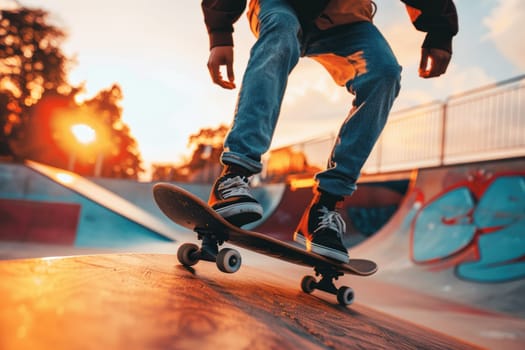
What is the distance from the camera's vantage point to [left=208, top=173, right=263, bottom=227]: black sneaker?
4.82ft

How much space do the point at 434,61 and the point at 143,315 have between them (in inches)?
81.4

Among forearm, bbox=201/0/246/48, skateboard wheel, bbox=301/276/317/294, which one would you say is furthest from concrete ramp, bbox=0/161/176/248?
forearm, bbox=201/0/246/48

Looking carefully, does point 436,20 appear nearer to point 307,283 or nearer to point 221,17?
point 221,17

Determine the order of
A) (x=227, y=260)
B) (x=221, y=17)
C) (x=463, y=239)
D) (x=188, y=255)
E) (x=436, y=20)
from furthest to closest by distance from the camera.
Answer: (x=463, y=239) < (x=436, y=20) < (x=221, y=17) < (x=188, y=255) < (x=227, y=260)

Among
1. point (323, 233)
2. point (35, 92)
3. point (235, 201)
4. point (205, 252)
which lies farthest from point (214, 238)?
point (35, 92)

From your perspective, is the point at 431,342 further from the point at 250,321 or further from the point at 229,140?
the point at 229,140

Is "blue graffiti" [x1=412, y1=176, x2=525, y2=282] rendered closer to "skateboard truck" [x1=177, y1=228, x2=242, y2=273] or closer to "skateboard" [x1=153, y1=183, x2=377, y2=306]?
"skateboard" [x1=153, y1=183, x2=377, y2=306]

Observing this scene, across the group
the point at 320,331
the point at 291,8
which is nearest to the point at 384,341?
the point at 320,331

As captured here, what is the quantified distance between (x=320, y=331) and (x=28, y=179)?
7.91m

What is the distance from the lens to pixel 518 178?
6086 mm

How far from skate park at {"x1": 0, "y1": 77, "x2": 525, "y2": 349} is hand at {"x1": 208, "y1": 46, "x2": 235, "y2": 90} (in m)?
0.88

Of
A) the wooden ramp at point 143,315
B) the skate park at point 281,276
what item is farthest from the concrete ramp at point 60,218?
the wooden ramp at point 143,315

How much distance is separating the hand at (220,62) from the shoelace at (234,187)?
1.77 ft

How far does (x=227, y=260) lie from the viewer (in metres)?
1.46
